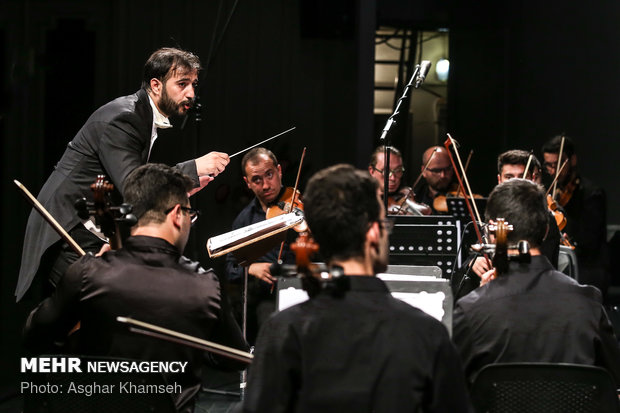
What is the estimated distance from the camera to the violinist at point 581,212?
482cm

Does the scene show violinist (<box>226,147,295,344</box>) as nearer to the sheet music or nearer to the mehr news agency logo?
the sheet music

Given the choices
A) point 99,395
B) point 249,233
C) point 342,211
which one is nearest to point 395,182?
point 249,233

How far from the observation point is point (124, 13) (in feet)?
18.0

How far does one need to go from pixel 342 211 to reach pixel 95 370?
2.22ft

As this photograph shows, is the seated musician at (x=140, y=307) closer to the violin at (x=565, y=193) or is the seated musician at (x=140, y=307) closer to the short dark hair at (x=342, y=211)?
the short dark hair at (x=342, y=211)

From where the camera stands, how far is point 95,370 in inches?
67.6

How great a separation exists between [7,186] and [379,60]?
2871mm

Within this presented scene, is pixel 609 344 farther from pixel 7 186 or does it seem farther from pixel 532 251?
pixel 7 186

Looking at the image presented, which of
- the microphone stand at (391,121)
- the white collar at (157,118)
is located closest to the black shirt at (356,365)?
the white collar at (157,118)

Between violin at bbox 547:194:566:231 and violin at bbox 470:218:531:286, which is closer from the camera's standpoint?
violin at bbox 470:218:531:286

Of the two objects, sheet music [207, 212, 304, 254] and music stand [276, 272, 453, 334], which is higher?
sheet music [207, 212, 304, 254]

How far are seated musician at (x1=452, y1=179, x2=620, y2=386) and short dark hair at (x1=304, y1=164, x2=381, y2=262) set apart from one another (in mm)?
588

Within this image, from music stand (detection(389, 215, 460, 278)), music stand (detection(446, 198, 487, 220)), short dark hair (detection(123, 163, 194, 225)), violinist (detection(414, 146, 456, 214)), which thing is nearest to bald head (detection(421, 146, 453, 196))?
violinist (detection(414, 146, 456, 214))

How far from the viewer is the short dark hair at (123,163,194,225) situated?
2.08 meters
